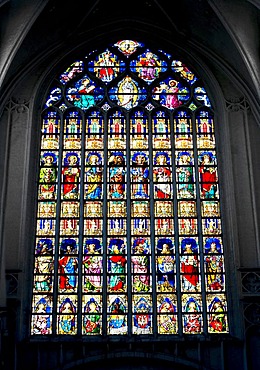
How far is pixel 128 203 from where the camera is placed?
13281mm

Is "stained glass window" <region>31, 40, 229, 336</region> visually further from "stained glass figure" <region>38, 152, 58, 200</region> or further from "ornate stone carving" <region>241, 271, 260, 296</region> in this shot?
"ornate stone carving" <region>241, 271, 260, 296</region>

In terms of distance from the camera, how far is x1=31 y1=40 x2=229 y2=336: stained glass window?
1238 cm

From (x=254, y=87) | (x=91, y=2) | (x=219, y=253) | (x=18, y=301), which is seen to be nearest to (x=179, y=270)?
(x=219, y=253)

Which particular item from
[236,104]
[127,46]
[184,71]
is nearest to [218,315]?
[236,104]

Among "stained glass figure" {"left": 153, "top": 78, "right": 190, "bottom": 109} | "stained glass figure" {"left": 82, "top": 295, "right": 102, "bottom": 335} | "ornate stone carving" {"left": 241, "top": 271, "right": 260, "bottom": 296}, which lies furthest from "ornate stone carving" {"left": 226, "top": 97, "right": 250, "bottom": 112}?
"stained glass figure" {"left": 82, "top": 295, "right": 102, "bottom": 335}

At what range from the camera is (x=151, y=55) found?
1521cm

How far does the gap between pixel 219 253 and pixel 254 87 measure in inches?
140

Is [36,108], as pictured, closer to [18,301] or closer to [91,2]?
[91,2]

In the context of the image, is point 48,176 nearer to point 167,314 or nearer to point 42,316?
point 42,316

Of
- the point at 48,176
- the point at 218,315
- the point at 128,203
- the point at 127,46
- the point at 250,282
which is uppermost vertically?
the point at 127,46

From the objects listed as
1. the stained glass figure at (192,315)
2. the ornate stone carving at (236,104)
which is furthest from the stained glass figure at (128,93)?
the stained glass figure at (192,315)

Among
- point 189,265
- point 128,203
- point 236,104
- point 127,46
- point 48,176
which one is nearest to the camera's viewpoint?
point 189,265

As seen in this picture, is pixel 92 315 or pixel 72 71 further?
pixel 72 71

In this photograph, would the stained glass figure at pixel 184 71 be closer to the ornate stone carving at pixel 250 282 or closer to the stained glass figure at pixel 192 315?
the ornate stone carving at pixel 250 282
